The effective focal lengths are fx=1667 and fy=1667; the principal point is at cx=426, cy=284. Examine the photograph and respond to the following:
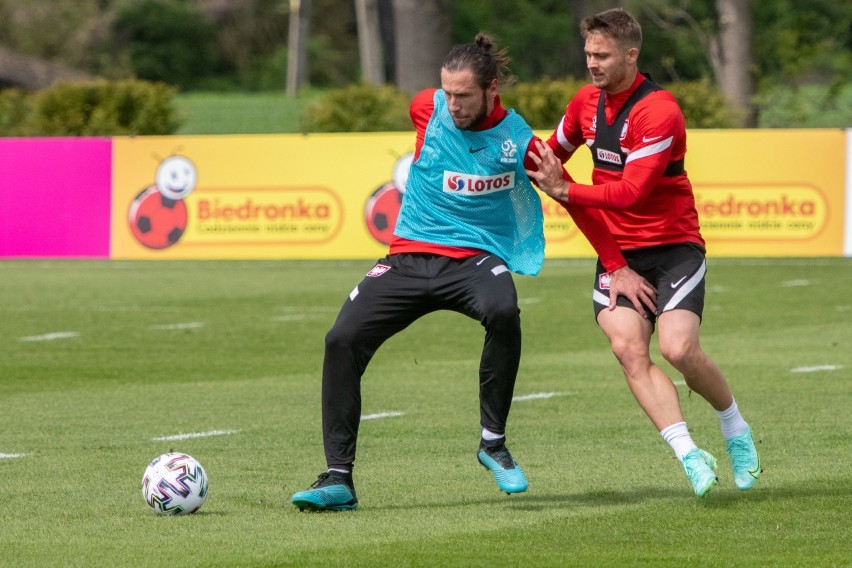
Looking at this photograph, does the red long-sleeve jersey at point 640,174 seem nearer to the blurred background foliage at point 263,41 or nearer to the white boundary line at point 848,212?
the white boundary line at point 848,212

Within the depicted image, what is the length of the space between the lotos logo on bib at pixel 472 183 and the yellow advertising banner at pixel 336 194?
13.9 meters

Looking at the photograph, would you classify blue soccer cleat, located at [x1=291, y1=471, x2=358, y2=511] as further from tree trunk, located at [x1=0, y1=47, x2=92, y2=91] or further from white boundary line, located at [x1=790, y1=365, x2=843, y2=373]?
tree trunk, located at [x1=0, y1=47, x2=92, y2=91]

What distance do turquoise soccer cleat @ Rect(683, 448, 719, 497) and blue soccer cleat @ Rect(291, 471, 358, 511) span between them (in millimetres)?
1406

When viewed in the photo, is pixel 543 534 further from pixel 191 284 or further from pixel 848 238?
pixel 848 238

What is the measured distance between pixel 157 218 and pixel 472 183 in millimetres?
15739

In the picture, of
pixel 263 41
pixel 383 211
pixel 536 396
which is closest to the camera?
pixel 536 396

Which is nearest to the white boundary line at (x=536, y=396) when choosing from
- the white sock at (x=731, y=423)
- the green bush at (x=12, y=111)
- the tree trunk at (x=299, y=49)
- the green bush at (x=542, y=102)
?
the white sock at (x=731, y=423)

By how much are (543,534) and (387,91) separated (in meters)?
21.8

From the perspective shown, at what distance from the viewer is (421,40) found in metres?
31.9

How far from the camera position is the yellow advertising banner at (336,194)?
21.0 m

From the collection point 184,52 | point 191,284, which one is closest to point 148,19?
point 184,52

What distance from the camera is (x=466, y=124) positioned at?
23.0ft

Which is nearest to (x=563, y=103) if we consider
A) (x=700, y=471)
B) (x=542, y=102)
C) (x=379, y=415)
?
(x=542, y=102)

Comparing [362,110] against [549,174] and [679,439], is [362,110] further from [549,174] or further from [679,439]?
[679,439]
